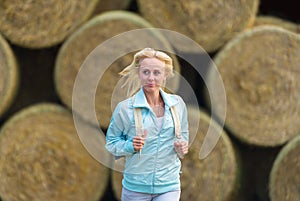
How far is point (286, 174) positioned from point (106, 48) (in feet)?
1.61

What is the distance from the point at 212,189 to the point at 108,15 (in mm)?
458

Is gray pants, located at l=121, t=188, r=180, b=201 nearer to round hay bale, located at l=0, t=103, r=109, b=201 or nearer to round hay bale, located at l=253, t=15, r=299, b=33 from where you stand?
round hay bale, located at l=0, t=103, r=109, b=201

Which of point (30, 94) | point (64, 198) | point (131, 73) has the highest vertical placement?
point (131, 73)

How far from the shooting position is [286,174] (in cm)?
126

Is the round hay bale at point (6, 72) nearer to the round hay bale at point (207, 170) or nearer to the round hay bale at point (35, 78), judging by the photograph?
the round hay bale at point (35, 78)

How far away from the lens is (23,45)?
1257mm

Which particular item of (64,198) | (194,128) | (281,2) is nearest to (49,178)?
(64,198)

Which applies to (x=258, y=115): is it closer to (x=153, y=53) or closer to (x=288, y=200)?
(x=288, y=200)

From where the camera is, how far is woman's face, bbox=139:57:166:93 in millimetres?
785

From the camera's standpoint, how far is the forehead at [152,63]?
79 centimetres

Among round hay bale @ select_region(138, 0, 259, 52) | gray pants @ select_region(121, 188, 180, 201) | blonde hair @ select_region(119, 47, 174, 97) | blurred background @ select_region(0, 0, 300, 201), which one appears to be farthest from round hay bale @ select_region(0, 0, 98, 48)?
gray pants @ select_region(121, 188, 180, 201)

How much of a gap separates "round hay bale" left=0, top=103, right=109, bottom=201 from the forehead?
54 centimetres

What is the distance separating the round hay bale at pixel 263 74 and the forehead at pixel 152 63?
477mm

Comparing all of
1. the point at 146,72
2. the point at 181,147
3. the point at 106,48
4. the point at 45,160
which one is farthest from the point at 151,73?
the point at 45,160
